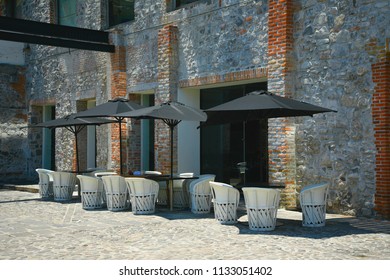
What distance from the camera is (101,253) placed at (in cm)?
661

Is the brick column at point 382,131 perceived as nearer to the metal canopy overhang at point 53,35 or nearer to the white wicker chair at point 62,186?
the white wicker chair at point 62,186

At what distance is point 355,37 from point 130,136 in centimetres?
733

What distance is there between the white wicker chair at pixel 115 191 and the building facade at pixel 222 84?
2.90 meters

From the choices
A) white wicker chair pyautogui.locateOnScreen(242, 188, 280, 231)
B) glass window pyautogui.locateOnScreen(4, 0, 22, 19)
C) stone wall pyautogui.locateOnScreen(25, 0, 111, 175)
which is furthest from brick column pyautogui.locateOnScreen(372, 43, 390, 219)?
glass window pyautogui.locateOnScreen(4, 0, 22, 19)

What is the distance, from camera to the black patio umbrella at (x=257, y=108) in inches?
321

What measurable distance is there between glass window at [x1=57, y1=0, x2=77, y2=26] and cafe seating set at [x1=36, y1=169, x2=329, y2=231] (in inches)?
232

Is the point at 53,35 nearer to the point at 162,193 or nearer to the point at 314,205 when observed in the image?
the point at 162,193

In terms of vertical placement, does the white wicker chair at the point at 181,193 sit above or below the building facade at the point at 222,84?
below

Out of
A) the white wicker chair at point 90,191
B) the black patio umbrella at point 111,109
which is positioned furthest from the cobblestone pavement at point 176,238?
the black patio umbrella at point 111,109

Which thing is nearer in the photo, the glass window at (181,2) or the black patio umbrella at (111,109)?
the black patio umbrella at (111,109)

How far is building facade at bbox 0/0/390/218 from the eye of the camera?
9.52 m

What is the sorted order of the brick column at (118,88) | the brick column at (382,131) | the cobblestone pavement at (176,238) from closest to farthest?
the cobblestone pavement at (176,238) → the brick column at (382,131) → the brick column at (118,88)

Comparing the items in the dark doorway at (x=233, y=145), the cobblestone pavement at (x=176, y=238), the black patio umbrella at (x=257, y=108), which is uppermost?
the black patio umbrella at (x=257, y=108)

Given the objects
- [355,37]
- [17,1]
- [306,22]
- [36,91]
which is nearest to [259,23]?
[306,22]
